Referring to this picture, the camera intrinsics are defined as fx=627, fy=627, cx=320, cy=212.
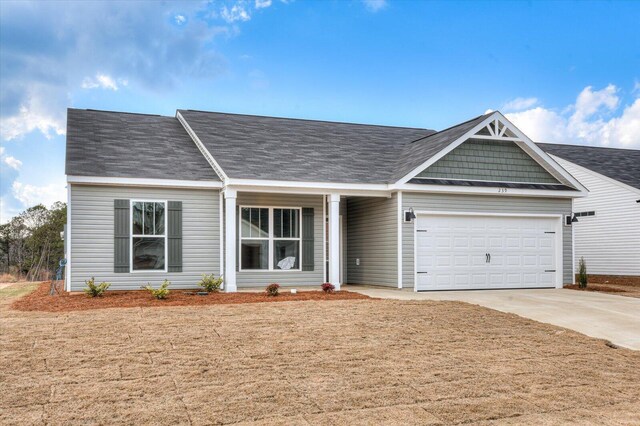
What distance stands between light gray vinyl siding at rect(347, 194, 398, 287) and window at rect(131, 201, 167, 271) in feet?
18.3

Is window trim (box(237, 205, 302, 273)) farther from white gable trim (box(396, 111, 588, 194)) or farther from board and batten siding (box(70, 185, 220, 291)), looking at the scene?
white gable trim (box(396, 111, 588, 194))

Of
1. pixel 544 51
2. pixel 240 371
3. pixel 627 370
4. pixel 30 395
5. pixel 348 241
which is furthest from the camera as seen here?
pixel 544 51

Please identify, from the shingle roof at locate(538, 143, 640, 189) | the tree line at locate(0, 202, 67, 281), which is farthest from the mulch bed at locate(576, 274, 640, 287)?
the tree line at locate(0, 202, 67, 281)

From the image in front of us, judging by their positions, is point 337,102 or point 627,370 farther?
point 337,102

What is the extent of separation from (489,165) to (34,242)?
23264mm

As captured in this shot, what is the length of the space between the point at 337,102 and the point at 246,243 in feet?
25.3

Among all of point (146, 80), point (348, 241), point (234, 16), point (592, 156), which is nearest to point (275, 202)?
point (348, 241)

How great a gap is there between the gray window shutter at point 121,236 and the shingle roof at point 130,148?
80 cm

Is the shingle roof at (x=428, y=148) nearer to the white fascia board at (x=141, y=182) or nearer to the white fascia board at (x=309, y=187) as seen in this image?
the white fascia board at (x=309, y=187)

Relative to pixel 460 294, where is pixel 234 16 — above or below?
above

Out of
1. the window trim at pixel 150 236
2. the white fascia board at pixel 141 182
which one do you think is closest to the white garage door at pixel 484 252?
the white fascia board at pixel 141 182

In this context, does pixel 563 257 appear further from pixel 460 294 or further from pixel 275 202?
pixel 275 202

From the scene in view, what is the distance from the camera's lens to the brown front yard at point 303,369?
617cm

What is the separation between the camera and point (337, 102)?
21938 mm
